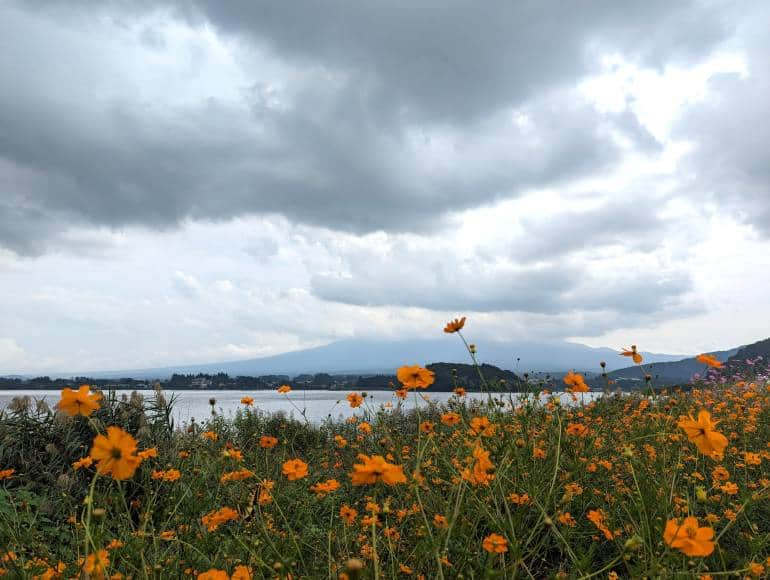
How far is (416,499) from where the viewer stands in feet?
9.32

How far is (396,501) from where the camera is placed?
143 inches

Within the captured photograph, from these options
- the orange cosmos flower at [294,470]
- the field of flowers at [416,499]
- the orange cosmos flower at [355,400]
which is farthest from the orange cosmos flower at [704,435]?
the orange cosmos flower at [355,400]

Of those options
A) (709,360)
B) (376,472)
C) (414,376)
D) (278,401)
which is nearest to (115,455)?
(376,472)

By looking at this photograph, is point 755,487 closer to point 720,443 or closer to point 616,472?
point 616,472

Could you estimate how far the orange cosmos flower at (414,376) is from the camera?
204cm

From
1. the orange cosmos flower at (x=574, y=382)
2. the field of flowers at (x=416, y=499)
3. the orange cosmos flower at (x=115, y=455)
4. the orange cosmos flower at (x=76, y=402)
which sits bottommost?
the field of flowers at (x=416, y=499)

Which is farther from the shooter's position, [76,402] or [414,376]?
[414,376]

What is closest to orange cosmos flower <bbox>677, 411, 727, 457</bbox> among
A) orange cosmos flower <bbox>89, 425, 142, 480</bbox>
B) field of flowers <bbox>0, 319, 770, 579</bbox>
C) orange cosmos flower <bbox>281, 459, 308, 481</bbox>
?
field of flowers <bbox>0, 319, 770, 579</bbox>

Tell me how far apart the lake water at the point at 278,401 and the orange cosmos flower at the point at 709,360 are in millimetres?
1764

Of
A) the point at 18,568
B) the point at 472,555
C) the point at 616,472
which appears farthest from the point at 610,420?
the point at 18,568

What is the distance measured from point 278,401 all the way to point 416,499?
7803mm

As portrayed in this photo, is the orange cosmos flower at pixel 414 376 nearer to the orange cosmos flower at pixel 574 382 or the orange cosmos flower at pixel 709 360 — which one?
the orange cosmos flower at pixel 574 382

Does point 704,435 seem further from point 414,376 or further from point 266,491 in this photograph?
point 266,491

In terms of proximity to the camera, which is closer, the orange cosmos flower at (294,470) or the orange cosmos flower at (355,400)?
the orange cosmos flower at (294,470)
